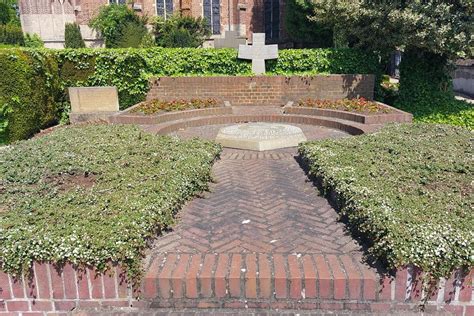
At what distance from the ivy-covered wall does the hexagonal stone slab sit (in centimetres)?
478

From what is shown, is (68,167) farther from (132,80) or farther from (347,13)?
(347,13)

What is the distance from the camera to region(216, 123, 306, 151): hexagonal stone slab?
285 inches

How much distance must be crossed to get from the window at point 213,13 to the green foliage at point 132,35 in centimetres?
632

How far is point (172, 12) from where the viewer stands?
2670 cm

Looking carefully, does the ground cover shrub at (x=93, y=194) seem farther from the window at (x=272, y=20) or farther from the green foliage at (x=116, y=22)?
the window at (x=272, y=20)

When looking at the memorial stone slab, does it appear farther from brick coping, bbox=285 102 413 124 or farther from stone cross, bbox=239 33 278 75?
brick coping, bbox=285 102 413 124

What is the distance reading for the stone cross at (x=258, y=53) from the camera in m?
12.5

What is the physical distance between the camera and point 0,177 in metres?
4.38

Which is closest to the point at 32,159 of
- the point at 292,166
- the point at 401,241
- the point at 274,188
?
the point at 274,188

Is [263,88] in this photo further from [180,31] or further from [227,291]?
[180,31]

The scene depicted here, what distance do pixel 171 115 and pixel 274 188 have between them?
5622 millimetres

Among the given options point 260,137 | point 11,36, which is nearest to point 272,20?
point 11,36

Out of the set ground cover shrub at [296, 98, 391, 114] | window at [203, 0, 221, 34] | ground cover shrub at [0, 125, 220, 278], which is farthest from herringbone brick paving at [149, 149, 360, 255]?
window at [203, 0, 221, 34]

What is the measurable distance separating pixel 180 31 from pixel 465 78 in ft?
51.8
